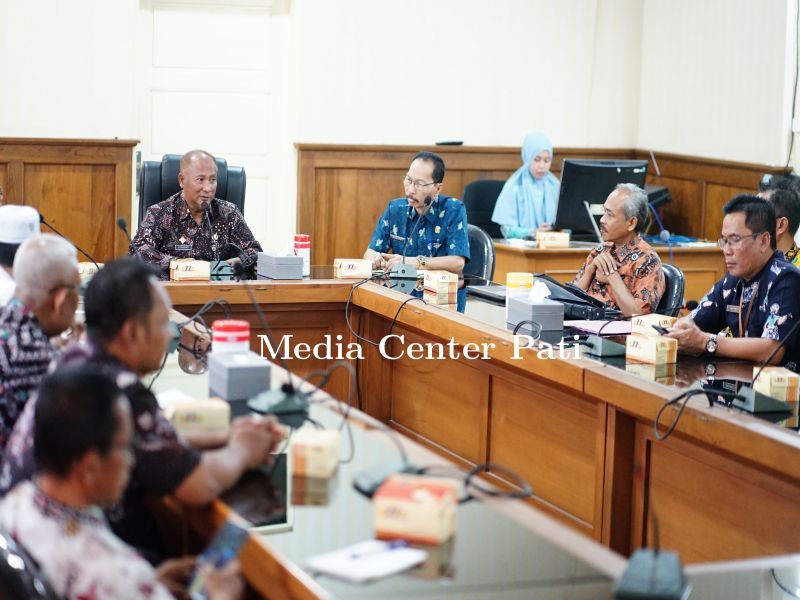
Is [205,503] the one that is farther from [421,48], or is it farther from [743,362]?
[421,48]

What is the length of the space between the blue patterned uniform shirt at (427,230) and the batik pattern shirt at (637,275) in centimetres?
65

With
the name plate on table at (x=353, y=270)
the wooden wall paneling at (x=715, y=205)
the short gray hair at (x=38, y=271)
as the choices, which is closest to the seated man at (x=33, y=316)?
the short gray hair at (x=38, y=271)

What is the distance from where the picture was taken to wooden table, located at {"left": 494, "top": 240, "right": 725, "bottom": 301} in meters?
5.77

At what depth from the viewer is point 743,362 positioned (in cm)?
317

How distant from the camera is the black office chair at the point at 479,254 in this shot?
186 inches

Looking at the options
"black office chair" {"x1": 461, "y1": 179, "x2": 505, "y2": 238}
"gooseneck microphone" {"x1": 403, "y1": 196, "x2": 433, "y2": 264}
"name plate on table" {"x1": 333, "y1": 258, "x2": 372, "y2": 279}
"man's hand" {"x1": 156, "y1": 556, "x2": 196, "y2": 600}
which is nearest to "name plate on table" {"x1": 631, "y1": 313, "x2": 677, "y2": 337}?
"name plate on table" {"x1": 333, "y1": 258, "x2": 372, "y2": 279}

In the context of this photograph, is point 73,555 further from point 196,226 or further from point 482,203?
point 482,203

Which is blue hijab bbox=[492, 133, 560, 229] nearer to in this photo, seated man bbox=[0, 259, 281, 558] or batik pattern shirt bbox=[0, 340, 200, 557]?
seated man bbox=[0, 259, 281, 558]

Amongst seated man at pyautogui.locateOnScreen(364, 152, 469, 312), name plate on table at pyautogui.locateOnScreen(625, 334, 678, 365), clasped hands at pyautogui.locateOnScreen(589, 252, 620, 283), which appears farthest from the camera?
seated man at pyautogui.locateOnScreen(364, 152, 469, 312)

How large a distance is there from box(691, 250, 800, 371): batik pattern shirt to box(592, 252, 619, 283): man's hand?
0.52 metres

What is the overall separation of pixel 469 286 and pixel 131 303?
7.80 feet

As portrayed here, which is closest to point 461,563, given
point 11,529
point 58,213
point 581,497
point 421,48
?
point 11,529

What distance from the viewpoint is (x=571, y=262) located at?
19.0ft

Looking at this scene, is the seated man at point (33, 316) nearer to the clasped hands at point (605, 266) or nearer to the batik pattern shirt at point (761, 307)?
the batik pattern shirt at point (761, 307)
